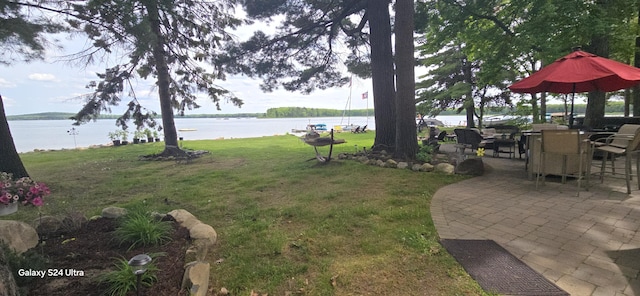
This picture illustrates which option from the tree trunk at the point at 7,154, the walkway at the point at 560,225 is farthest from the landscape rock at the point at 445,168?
the tree trunk at the point at 7,154

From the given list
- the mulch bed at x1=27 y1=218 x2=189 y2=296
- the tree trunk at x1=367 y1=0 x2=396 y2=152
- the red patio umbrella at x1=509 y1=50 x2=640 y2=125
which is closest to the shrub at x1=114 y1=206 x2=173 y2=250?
the mulch bed at x1=27 y1=218 x2=189 y2=296

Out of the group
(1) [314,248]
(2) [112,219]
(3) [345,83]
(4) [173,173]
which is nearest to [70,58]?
(4) [173,173]

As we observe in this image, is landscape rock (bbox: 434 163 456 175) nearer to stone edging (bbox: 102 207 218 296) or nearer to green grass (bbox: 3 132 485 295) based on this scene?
green grass (bbox: 3 132 485 295)

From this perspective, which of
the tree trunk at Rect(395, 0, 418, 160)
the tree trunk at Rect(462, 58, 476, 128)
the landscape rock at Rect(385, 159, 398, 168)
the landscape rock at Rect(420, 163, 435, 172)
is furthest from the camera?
the tree trunk at Rect(462, 58, 476, 128)

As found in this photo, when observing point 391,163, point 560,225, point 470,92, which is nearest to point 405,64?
point 391,163

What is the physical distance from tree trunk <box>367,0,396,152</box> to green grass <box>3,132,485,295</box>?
5.61 feet

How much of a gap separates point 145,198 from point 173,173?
2.48 meters

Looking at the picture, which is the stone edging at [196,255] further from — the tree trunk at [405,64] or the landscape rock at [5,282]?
the tree trunk at [405,64]

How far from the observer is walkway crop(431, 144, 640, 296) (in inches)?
75.8

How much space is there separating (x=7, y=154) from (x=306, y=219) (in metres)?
5.51

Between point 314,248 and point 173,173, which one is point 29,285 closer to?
point 314,248

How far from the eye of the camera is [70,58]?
5.64 m

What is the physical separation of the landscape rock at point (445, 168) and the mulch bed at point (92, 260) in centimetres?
442

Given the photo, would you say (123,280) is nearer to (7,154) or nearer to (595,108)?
(7,154)
